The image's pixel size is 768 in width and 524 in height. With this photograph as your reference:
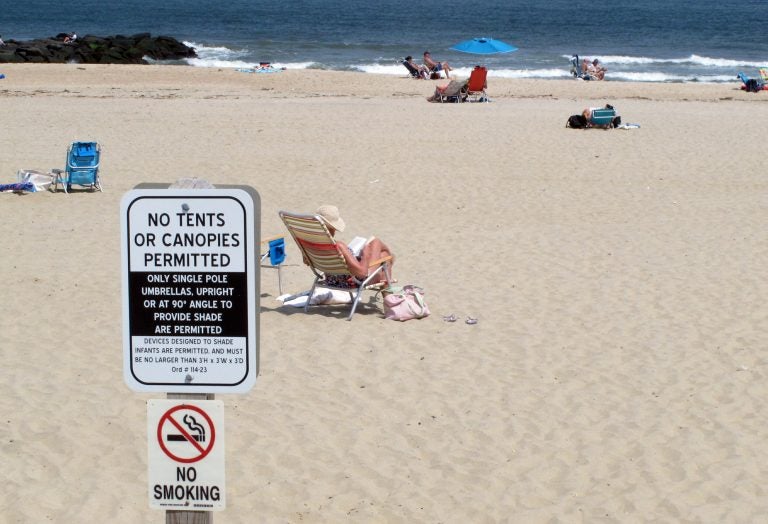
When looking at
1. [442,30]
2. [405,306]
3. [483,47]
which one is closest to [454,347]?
[405,306]

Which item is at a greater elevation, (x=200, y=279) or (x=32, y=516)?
(x=200, y=279)

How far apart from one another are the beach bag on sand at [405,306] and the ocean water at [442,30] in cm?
2859

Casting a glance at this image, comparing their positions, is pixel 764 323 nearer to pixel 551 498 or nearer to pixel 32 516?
pixel 551 498

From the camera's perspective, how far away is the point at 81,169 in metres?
12.5

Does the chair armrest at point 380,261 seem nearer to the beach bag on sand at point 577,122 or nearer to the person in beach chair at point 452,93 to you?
the beach bag on sand at point 577,122

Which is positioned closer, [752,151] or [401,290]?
[401,290]

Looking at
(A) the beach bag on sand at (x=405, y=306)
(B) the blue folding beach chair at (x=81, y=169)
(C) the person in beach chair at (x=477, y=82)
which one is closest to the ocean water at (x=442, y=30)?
(C) the person in beach chair at (x=477, y=82)

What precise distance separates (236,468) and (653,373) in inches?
116

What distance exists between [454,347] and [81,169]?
24.2 feet

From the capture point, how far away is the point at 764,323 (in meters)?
7.46

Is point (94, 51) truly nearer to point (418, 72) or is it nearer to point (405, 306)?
point (418, 72)

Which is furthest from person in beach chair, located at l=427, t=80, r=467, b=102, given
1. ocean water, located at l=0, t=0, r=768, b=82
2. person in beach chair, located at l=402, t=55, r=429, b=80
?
ocean water, located at l=0, t=0, r=768, b=82

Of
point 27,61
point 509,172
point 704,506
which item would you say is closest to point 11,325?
point 704,506

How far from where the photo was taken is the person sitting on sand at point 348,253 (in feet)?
24.6
